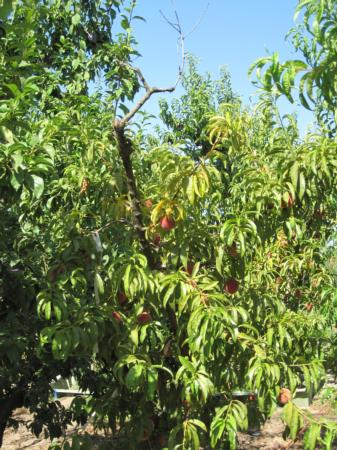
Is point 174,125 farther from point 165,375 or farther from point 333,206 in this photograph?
point 165,375

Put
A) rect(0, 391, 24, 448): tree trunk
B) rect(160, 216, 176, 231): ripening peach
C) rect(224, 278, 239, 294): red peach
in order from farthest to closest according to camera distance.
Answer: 1. rect(0, 391, 24, 448): tree trunk
2. rect(224, 278, 239, 294): red peach
3. rect(160, 216, 176, 231): ripening peach

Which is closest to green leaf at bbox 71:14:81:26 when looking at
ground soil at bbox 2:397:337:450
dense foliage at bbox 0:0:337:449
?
dense foliage at bbox 0:0:337:449

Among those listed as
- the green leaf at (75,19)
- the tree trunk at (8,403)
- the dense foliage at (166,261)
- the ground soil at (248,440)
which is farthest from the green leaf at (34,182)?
the ground soil at (248,440)

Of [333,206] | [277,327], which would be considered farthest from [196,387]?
[333,206]

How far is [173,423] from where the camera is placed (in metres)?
2.18

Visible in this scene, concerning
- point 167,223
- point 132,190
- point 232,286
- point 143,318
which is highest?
point 132,190

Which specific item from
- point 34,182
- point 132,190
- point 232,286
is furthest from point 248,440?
point 34,182

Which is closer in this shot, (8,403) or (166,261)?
(166,261)

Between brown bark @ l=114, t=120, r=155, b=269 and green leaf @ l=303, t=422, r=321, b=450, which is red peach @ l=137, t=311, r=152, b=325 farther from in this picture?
green leaf @ l=303, t=422, r=321, b=450

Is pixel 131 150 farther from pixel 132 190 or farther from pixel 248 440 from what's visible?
pixel 248 440

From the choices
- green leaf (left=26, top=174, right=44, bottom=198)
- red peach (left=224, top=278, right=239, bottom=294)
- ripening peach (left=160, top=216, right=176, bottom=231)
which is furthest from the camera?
red peach (left=224, top=278, right=239, bottom=294)

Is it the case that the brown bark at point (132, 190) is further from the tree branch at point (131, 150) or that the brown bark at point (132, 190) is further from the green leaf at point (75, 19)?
the green leaf at point (75, 19)

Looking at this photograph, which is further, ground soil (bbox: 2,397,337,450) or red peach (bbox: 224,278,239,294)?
ground soil (bbox: 2,397,337,450)

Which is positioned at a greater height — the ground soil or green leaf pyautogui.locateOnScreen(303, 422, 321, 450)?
green leaf pyautogui.locateOnScreen(303, 422, 321, 450)
